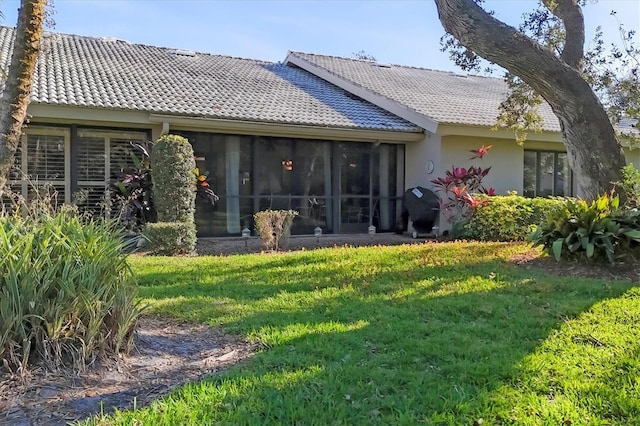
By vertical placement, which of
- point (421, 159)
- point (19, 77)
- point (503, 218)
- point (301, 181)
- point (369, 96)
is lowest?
point (503, 218)

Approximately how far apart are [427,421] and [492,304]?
267 cm

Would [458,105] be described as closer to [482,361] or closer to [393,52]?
[393,52]

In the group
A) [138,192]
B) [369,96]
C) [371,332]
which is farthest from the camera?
[369,96]

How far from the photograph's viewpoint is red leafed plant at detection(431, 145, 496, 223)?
12797 mm

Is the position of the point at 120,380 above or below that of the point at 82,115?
below

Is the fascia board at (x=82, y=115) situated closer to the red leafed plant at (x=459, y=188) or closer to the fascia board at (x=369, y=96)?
the fascia board at (x=369, y=96)

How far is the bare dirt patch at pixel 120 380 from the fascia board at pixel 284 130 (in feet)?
26.5

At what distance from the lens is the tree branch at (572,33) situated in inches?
354

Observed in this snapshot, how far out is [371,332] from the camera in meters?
4.61

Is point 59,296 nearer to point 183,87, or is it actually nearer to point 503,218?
point 503,218

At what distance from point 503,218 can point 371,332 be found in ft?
26.9

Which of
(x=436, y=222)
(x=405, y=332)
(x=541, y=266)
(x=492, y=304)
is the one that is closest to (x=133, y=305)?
(x=405, y=332)

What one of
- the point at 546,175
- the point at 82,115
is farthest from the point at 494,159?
the point at 82,115

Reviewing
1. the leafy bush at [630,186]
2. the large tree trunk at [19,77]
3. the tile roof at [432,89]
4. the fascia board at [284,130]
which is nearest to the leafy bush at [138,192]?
the fascia board at [284,130]
